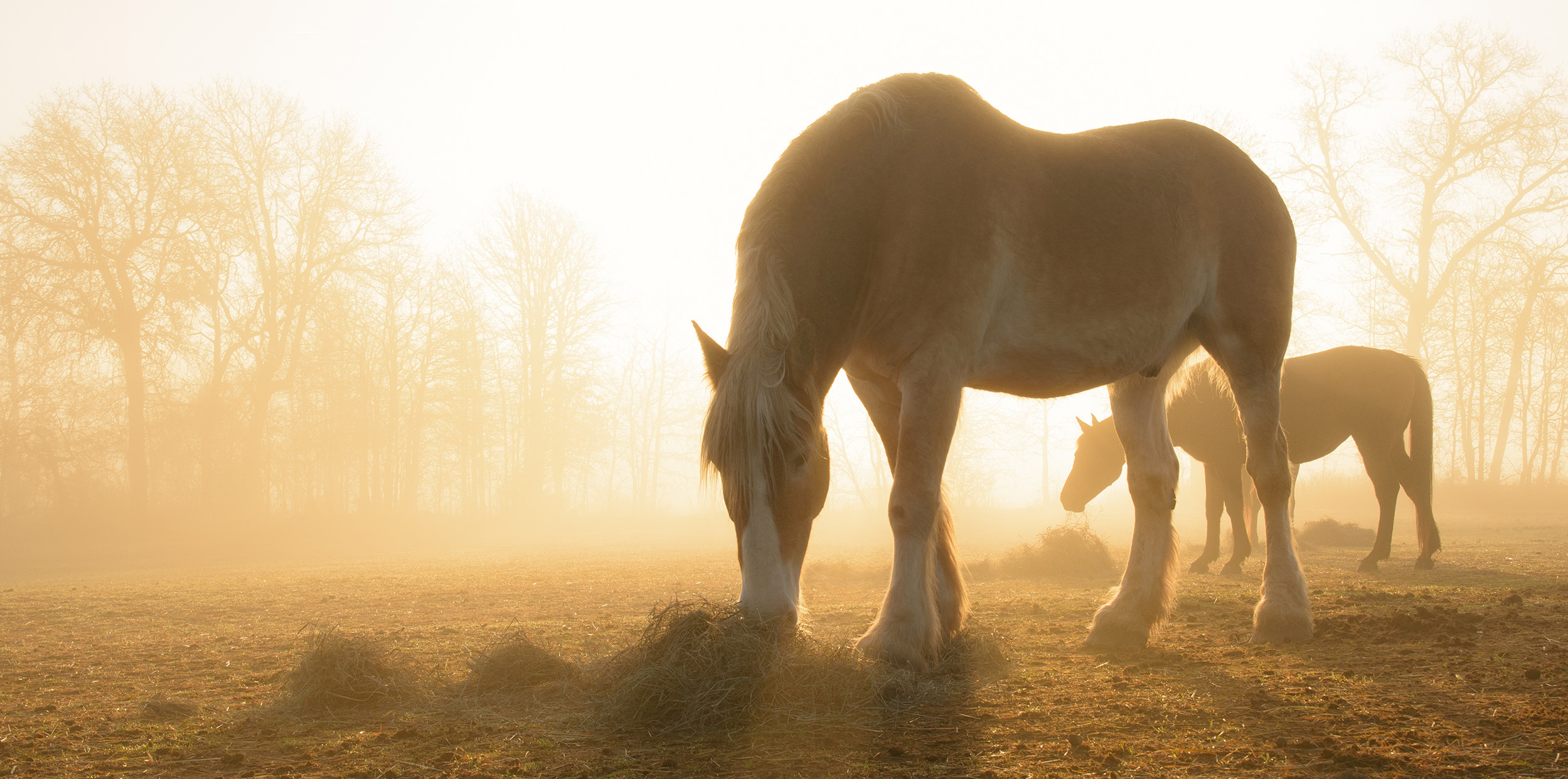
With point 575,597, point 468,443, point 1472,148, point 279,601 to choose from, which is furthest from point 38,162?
point 1472,148

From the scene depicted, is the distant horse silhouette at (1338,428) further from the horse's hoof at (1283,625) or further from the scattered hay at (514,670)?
the scattered hay at (514,670)

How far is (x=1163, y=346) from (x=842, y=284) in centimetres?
194

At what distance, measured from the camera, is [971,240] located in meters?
3.57

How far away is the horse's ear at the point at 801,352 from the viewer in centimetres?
307

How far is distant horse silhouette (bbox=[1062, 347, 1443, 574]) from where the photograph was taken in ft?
26.4

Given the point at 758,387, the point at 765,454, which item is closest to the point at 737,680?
the point at 765,454

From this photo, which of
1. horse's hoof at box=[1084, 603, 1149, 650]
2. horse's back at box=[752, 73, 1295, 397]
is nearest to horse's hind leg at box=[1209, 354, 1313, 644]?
horse's back at box=[752, 73, 1295, 397]

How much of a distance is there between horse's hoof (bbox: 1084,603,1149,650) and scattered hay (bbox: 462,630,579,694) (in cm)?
237

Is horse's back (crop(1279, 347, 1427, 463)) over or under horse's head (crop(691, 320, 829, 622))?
over

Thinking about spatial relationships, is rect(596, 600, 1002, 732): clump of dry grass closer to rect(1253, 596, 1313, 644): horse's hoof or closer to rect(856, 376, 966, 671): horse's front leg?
rect(856, 376, 966, 671): horse's front leg

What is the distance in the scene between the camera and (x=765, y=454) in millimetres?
3006

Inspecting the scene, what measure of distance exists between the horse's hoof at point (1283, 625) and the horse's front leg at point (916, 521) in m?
1.67

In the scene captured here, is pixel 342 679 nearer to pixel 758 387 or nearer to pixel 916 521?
pixel 758 387

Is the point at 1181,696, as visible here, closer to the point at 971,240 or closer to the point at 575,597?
the point at 971,240
